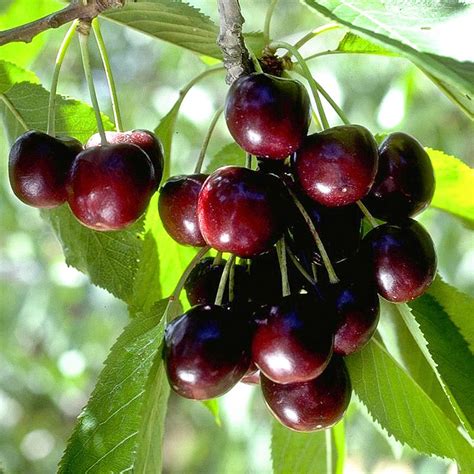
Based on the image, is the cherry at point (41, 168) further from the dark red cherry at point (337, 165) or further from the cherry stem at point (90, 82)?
the dark red cherry at point (337, 165)

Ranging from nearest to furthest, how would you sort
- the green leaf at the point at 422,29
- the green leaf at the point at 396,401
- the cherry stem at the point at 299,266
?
the green leaf at the point at 422,29 < the cherry stem at the point at 299,266 < the green leaf at the point at 396,401

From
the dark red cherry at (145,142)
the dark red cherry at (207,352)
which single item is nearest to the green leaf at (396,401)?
the dark red cherry at (207,352)

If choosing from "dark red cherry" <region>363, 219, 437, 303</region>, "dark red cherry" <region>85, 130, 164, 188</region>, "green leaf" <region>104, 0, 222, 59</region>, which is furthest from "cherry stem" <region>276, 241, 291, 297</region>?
"green leaf" <region>104, 0, 222, 59</region>

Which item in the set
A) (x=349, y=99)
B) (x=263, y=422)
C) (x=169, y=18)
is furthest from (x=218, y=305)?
(x=263, y=422)

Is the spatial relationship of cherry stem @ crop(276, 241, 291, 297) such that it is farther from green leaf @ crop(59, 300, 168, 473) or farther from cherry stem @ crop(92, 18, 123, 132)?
cherry stem @ crop(92, 18, 123, 132)

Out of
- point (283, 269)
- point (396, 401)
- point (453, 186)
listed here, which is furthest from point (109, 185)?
point (453, 186)

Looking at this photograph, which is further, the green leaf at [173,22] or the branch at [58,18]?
the green leaf at [173,22]
